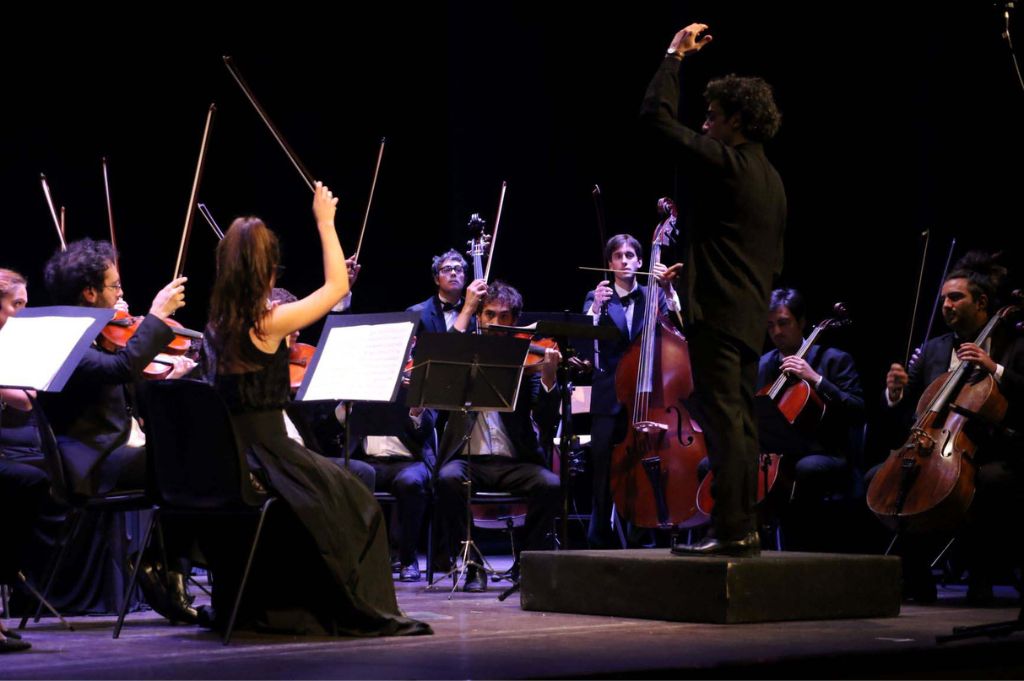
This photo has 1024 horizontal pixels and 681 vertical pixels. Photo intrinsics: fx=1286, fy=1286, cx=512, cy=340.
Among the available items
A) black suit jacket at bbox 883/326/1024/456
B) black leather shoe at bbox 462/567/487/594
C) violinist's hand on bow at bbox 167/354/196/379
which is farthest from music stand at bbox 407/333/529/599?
black suit jacket at bbox 883/326/1024/456

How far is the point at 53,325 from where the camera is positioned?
3.88m

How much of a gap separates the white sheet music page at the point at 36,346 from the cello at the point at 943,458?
9.18ft

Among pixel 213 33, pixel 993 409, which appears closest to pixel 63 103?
pixel 213 33

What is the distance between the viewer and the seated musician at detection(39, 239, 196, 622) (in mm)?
4008

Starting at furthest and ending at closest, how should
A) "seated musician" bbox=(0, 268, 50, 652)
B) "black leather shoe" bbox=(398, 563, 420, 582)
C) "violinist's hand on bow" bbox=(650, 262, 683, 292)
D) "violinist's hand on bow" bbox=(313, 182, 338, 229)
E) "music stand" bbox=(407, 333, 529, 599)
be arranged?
"black leather shoe" bbox=(398, 563, 420, 582) → "violinist's hand on bow" bbox=(650, 262, 683, 292) → "music stand" bbox=(407, 333, 529, 599) → "violinist's hand on bow" bbox=(313, 182, 338, 229) → "seated musician" bbox=(0, 268, 50, 652)

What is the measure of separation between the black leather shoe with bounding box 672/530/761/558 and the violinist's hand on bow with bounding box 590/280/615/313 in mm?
2303

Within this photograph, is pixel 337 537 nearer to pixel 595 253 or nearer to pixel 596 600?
pixel 596 600

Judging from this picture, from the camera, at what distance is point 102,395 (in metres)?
4.24

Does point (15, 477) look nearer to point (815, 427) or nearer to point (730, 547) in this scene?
point (730, 547)

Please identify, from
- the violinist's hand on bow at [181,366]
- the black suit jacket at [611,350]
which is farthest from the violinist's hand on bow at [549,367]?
the violinist's hand on bow at [181,366]

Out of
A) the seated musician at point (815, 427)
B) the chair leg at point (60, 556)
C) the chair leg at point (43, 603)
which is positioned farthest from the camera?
the seated musician at point (815, 427)

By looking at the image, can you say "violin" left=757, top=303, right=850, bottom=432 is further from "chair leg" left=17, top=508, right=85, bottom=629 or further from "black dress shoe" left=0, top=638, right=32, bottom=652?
"black dress shoe" left=0, top=638, right=32, bottom=652

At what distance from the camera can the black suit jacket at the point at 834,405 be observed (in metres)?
5.34

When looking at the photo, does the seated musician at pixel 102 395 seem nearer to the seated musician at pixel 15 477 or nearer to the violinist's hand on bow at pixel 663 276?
the seated musician at pixel 15 477
